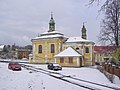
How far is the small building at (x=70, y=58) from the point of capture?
4906 cm

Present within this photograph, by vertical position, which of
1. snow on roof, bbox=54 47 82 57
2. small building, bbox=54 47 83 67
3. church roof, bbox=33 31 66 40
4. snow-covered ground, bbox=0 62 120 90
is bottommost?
snow-covered ground, bbox=0 62 120 90

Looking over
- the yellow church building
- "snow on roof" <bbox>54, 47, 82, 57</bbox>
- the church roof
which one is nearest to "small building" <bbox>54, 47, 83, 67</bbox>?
"snow on roof" <bbox>54, 47, 82, 57</bbox>

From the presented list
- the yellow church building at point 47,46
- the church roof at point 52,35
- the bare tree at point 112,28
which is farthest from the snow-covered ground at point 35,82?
the church roof at point 52,35

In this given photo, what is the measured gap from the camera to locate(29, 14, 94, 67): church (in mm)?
49875

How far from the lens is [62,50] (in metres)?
56.2

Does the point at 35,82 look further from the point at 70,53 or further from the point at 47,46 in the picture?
the point at 47,46

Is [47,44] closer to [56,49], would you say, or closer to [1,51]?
[56,49]

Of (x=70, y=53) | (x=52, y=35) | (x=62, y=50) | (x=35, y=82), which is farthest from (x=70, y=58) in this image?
(x=35, y=82)

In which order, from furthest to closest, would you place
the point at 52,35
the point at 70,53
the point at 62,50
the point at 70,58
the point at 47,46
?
the point at 52,35
the point at 47,46
the point at 62,50
the point at 70,53
the point at 70,58

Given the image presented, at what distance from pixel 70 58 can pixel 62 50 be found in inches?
277

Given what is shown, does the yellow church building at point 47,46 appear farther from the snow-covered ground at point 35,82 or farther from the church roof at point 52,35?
the snow-covered ground at point 35,82

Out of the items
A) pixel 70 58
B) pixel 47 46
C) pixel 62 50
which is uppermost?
pixel 47 46

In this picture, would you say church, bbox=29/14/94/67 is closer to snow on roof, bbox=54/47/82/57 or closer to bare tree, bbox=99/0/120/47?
snow on roof, bbox=54/47/82/57

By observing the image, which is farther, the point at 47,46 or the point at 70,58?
the point at 47,46
